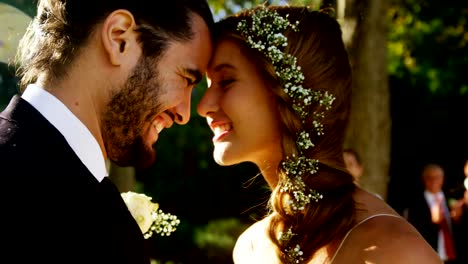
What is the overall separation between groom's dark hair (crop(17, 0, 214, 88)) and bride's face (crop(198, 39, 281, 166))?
0.63 m

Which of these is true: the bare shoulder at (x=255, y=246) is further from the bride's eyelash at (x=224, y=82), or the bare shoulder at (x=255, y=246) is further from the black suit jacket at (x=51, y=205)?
the black suit jacket at (x=51, y=205)

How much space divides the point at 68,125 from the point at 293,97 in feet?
3.92

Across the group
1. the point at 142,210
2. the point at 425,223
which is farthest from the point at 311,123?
the point at 425,223

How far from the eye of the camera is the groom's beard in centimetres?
224

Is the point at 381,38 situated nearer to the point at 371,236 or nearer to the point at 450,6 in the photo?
the point at 371,236

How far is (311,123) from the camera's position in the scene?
3.00 meters

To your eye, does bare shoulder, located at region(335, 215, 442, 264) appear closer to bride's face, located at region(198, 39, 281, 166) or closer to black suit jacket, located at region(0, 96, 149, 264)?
bride's face, located at region(198, 39, 281, 166)

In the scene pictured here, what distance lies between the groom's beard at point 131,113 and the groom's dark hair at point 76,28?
0.09 m

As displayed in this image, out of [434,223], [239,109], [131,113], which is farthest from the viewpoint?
[434,223]

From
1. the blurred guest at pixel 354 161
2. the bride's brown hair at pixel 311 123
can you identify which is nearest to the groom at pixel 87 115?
the bride's brown hair at pixel 311 123

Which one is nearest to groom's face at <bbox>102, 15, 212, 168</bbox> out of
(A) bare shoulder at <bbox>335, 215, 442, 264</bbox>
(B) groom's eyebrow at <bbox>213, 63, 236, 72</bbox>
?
(B) groom's eyebrow at <bbox>213, 63, 236, 72</bbox>

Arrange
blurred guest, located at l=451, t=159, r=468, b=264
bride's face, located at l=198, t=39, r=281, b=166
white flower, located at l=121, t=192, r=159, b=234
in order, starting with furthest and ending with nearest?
blurred guest, located at l=451, t=159, r=468, b=264 → bride's face, located at l=198, t=39, r=281, b=166 → white flower, located at l=121, t=192, r=159, b=234

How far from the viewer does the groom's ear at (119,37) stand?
217 cm

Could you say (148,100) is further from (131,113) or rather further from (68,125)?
(68,125)
